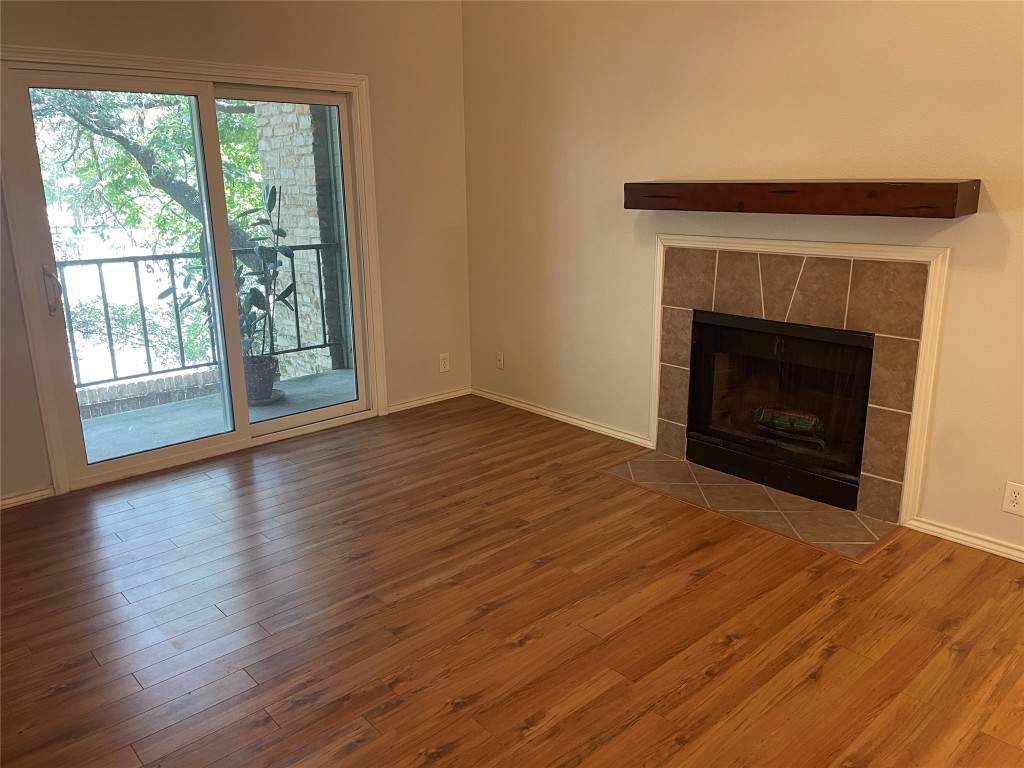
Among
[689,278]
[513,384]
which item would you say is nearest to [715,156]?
[689,278]

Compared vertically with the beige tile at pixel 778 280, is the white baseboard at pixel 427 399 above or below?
below

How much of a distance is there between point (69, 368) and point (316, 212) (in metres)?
1.58

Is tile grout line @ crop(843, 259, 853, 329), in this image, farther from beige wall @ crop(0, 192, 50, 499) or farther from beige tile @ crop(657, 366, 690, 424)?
beige wall @ crop(0, 192, 50, 499)

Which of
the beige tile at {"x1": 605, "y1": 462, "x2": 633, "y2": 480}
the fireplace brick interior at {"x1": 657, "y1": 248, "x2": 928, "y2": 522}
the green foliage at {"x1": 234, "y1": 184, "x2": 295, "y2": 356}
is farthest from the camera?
the green foliage at {"x1": 234, "y1": 184, "x2": 295, "y2": 356}

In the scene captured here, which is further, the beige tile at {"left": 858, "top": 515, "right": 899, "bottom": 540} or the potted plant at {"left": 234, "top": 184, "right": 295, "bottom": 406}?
the potted plant at {"left": 234, "top": 184, "right": 295, "bottom": 406}

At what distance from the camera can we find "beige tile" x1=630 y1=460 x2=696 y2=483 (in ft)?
12.2

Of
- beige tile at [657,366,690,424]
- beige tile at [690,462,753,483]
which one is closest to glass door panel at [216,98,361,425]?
beige tile at [657,366,690,424]

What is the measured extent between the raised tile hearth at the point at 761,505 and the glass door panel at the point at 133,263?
234 cm

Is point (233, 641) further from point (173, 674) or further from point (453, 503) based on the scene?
point (453, 503)

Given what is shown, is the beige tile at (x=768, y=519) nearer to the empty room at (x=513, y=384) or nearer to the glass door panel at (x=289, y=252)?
the empty room at (x=513, y=384)

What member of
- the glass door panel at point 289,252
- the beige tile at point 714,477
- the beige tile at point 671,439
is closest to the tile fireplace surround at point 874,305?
the beige tile at point 714,477

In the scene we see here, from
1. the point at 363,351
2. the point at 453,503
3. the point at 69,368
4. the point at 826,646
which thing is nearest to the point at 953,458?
the point at 826,646

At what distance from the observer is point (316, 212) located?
445 cm

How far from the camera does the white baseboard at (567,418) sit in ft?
13.9
